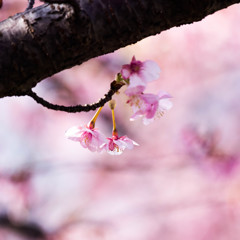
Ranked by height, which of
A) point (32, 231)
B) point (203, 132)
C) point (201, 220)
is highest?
point (203, 132)

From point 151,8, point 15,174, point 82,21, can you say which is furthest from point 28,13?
point 15,174

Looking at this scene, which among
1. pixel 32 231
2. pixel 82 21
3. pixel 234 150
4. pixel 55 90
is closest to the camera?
pixel 82 21

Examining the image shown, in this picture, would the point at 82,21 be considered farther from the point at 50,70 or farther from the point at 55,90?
the point at 55,90

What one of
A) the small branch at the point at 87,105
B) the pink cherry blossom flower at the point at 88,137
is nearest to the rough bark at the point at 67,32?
the small branch at the point at 87,105

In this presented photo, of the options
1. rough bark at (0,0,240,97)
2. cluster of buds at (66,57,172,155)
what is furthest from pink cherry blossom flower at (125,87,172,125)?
rough bark at (0,0,240,97)

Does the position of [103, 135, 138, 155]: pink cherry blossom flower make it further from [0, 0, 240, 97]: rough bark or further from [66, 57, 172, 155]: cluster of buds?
[0, 0, 240, 97]: rough bark

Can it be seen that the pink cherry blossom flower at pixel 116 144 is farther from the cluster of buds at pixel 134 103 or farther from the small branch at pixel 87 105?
the small branch at pixel 87 105
